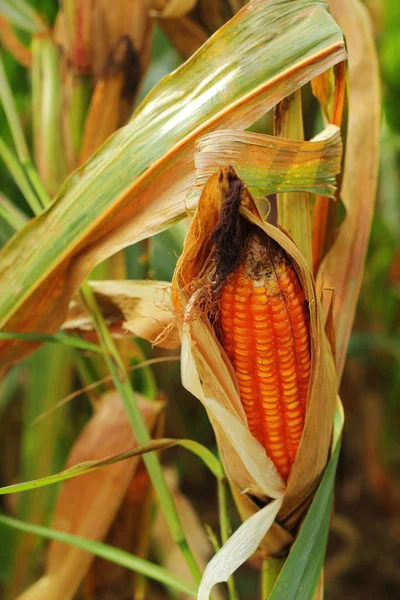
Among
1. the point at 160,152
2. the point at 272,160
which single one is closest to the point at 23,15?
the point at 160,152

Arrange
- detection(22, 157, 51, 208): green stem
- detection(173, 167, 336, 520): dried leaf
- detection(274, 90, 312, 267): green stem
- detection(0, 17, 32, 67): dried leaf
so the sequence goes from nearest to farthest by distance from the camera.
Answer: detection(173, 167, 336, 520): dried leaf < detection(274, 90, 312, 267): green stem < detection(22, 157, 51, 208): green stem < detection(0, 17, 32, 67): dried leaf

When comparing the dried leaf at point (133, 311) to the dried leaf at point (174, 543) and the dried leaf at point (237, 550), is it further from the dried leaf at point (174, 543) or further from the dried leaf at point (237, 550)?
the dried leaf at point (174, 543)

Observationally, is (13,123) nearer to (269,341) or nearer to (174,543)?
(269,341)

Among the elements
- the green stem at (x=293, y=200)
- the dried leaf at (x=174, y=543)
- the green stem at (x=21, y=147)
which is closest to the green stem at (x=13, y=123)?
the green stem at (x=21, y=147)

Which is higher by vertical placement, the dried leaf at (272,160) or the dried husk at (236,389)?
the dried leaf at (272,160)

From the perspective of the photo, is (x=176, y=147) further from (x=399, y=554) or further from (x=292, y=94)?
(x=399, y=554)

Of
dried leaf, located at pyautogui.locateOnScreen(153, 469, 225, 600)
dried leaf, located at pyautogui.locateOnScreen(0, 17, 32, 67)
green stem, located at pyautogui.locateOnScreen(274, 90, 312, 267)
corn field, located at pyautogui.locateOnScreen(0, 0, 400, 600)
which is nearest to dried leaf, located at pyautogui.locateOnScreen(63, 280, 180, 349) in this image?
corn field, located at pyautogui.locateOnScreen(0, 0, 400, 600)

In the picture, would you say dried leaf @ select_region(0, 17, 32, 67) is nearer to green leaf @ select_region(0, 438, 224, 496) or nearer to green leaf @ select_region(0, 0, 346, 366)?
green leaf @ select_region(0, 0, 346, 366)
